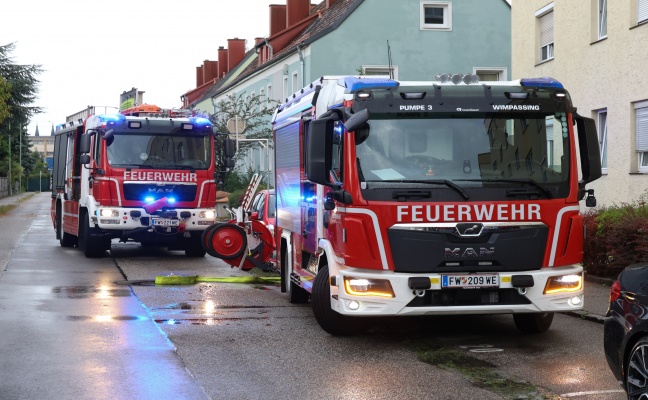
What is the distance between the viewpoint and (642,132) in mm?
19125

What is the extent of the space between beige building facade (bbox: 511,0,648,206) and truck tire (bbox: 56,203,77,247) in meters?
12.2

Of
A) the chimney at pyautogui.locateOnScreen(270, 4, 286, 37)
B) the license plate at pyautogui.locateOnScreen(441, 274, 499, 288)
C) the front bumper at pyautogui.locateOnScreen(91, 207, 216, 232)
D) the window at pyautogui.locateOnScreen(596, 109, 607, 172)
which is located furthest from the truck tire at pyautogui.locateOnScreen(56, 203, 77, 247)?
the chimney at pyautogui.locateOnScreen(270, 4, 286, 37)

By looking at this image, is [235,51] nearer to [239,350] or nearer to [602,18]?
[602,18]

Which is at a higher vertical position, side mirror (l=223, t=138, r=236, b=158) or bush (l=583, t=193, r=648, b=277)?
side mirror (l=223, t=138, r=236, b=158)

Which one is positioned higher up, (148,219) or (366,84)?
(366,84)

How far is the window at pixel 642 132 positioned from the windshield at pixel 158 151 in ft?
28.2

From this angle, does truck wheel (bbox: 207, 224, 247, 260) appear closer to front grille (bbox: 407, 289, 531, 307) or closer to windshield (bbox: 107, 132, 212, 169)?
windshield (bbox: 107, 132, 212, 169)

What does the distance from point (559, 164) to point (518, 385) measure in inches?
108

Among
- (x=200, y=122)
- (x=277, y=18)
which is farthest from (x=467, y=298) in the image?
(x=277, y=18)

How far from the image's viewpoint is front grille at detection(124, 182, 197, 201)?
19547 millimetres

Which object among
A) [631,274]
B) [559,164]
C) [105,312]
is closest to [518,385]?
[631,274]

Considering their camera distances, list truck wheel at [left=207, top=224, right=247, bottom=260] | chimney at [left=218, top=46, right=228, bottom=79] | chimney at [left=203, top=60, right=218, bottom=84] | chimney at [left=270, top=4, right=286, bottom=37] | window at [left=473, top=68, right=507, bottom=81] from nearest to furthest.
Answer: truck wheel at [left=207, top=224, right=247, bottom=260], window at [left=473, top=68, right=507, bottom=81], chimney at [left=270, top=4, right=286, bottom=37], chimney at [left=218, top=46, right=228, bottom=79], chimney at [left=203, top=60, right=218, bottom=84]

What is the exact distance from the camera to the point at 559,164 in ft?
31.1

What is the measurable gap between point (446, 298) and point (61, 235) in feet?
56.3
